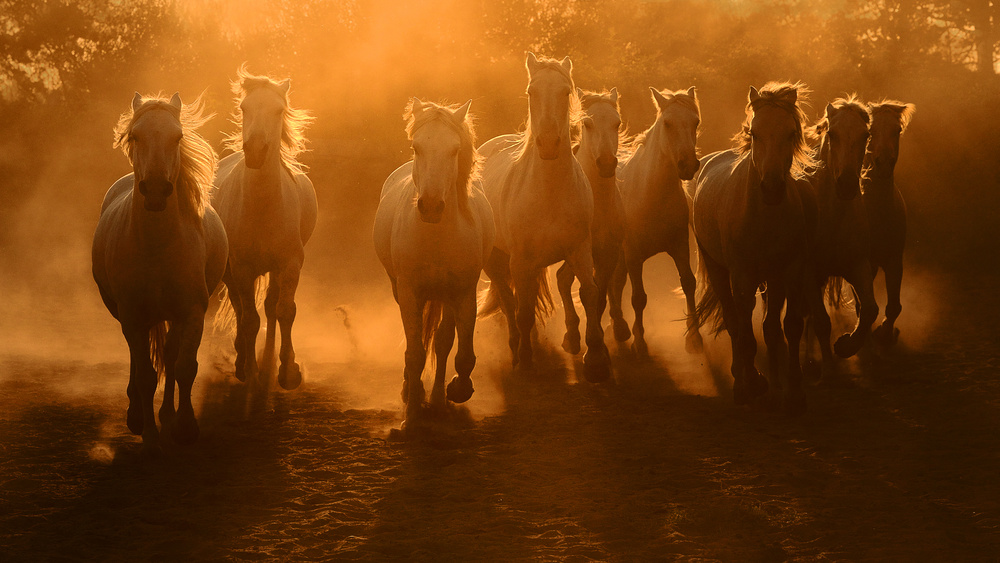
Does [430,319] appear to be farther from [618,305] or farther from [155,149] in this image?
[618,305]

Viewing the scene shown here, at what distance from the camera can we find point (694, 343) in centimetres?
895

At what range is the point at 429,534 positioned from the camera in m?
4.39

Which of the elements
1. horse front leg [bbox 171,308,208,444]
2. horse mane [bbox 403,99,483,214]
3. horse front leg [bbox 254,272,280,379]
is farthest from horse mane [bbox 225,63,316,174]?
horse front leg [bbox 171,308,208,444]

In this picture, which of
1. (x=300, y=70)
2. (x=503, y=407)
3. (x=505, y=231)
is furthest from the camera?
(x=300, y=70)

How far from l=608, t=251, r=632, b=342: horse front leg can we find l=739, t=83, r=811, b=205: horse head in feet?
10.0

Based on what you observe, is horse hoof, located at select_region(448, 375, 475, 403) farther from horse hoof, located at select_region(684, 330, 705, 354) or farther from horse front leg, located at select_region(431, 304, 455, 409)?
horse hoof, located at select_region(684, 330, 705, 354)

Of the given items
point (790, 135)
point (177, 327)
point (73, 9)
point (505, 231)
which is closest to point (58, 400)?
point (177, 327)

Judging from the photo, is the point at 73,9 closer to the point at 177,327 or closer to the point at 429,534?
the point at 177,327

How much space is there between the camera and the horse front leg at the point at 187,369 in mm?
5637

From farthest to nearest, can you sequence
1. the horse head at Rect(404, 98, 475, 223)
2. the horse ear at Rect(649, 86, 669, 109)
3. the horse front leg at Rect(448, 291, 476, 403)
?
the horse ear at Rect(649, 86, 669, 109) → the horse front leg at Rect(448, 291, 476, 403) → the horse head at Rect(404, 98, 475, 223)

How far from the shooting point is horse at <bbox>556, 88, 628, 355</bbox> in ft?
26.0

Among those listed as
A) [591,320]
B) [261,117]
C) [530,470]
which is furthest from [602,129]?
[530,470]

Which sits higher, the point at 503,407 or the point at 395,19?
the point at 395,19

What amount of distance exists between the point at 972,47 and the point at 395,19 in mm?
13058
